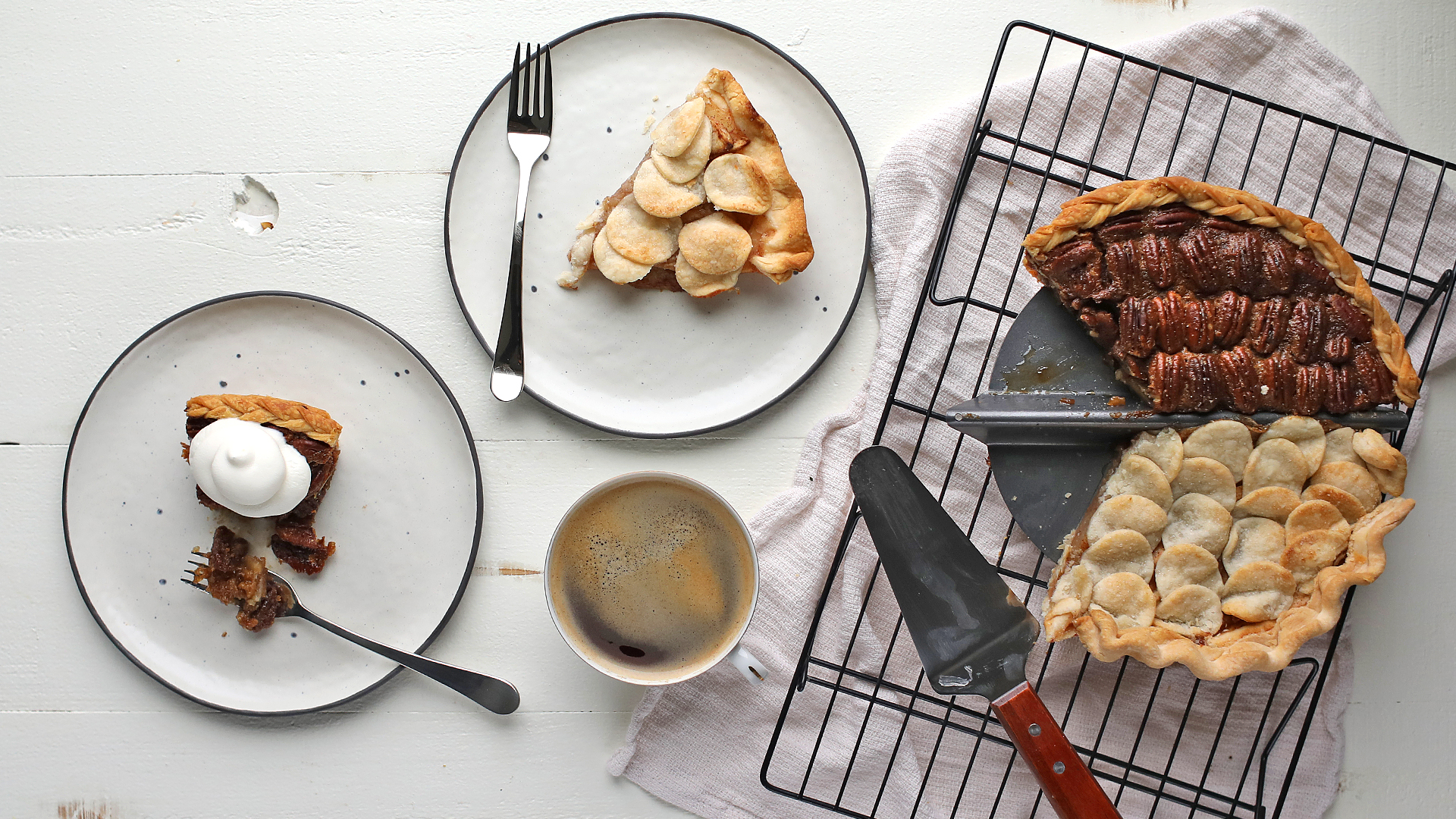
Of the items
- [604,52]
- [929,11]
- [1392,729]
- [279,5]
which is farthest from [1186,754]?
[279,5]

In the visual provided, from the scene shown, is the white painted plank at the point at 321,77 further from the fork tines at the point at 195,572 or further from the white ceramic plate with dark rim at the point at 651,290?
the fork tines at the point at 195,572

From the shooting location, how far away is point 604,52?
81.0 inches

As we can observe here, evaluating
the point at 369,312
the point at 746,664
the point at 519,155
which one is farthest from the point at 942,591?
the point at 369,312

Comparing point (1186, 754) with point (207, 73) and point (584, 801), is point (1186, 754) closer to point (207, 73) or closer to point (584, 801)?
point (584, 801)

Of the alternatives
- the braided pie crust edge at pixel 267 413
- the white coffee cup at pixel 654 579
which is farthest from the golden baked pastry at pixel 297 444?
the white coffee cup at pixel 654 579

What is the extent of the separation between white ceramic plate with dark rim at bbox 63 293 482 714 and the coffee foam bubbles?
0.96ft

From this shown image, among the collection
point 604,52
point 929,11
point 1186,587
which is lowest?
point 1186,587

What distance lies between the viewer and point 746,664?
185cm

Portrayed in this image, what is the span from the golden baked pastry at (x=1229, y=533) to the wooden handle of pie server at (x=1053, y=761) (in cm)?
16

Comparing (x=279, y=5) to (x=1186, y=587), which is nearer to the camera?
(x=1186, y=587)

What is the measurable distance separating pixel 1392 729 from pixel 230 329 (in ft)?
9.06

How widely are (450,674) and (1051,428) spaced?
Result: 1360mm

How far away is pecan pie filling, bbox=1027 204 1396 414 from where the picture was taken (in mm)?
1725

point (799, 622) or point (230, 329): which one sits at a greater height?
point (230, 329)
